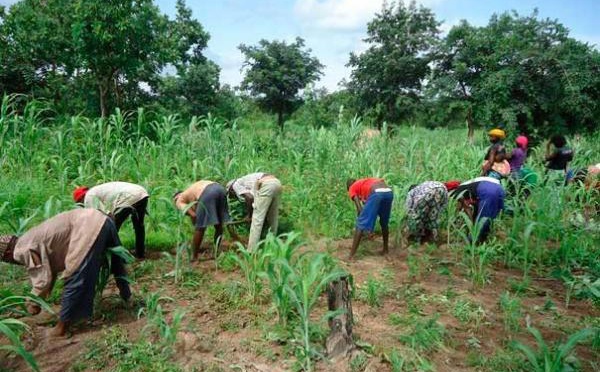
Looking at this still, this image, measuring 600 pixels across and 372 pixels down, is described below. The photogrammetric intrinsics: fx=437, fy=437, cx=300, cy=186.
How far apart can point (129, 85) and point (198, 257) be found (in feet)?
21.5

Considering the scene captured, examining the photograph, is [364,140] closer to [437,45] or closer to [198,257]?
[198,257]

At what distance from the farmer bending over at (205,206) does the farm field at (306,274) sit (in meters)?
0.16

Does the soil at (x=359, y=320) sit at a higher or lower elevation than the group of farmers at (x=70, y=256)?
lower

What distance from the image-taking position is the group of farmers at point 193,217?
317 cm

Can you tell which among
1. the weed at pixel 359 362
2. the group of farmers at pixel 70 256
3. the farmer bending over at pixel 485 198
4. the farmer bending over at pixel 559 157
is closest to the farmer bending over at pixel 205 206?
the group of farmers at pixel 70 256

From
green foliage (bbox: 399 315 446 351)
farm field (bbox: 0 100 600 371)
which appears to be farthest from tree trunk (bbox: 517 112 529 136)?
green foliage (bbox: 399 315 446 351)

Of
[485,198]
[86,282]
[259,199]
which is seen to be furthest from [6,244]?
[485,198]

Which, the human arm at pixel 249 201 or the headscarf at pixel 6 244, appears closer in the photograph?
the headscarf at pixel 6 244

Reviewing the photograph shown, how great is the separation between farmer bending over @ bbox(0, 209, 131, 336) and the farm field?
0.24 metres

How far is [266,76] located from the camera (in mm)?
15297

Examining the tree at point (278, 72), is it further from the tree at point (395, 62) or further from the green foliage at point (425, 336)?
the green foliage at point (425, 336)

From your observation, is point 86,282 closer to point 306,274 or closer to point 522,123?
point 306,274

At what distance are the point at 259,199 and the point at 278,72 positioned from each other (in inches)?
443

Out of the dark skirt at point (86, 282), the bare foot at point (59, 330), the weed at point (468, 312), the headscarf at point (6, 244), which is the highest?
the headscarf at point (6, 244)
